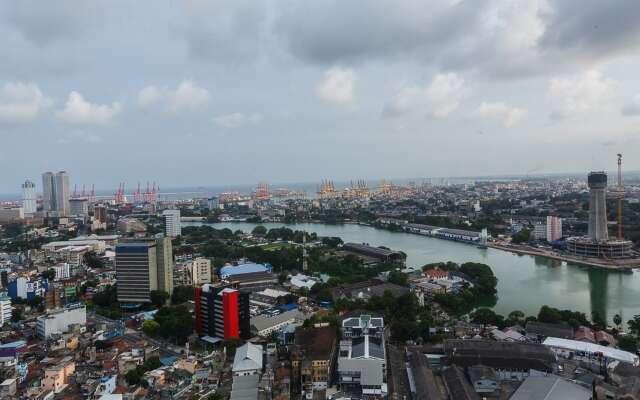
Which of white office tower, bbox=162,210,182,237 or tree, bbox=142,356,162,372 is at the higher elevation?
white office tower, bbox=162,210,182,237

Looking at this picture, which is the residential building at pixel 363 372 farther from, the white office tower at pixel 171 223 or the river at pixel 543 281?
the white office tower at pixel 171 223

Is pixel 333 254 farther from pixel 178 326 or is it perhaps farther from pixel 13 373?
pixel 13 373

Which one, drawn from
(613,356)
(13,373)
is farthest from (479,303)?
(13,373)

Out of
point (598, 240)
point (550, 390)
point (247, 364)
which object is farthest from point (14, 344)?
point (598, 240)

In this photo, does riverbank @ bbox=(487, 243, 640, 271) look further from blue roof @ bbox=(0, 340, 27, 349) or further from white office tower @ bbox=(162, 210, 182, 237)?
white office tower @ bbox=(162, 210, 182, 237)

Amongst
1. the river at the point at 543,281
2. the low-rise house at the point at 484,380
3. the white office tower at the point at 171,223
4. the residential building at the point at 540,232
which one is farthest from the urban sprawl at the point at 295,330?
the white office tower at the point at 171,223

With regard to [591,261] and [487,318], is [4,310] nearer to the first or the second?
[487,318]

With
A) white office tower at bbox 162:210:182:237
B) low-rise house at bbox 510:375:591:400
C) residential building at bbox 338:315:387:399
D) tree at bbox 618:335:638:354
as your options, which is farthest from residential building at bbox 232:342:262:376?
white office tower at bbox 162:210:182:237
